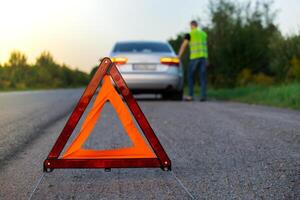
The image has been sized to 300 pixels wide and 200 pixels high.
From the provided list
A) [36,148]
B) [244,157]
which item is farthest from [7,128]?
[244,157]

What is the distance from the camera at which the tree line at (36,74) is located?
66812 millimetres

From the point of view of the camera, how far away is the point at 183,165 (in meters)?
5.38

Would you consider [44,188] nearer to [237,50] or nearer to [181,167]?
[181,167]

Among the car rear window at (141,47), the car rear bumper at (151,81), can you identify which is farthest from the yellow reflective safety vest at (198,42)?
the car rear bumper at (151,81)

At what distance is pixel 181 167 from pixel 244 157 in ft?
2.69

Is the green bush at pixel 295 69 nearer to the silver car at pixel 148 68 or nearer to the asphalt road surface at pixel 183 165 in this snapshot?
the silver car at pixel 148 68

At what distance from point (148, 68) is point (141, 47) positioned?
0.92 m

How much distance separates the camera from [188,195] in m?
4.20

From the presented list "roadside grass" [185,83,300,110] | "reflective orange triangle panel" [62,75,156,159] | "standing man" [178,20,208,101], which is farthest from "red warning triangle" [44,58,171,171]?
"standing man" [178,20,208,101]

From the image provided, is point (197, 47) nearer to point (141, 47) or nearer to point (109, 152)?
point (141, 47)

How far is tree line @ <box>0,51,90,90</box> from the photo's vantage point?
66812 mm

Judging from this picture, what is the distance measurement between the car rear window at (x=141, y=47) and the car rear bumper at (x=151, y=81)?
720 millimetres

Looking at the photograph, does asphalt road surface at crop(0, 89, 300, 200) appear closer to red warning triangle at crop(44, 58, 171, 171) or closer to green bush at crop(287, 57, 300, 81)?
red warning triangle at crop(44, 58, 171, 171)

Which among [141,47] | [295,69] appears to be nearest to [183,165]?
[141,47]
